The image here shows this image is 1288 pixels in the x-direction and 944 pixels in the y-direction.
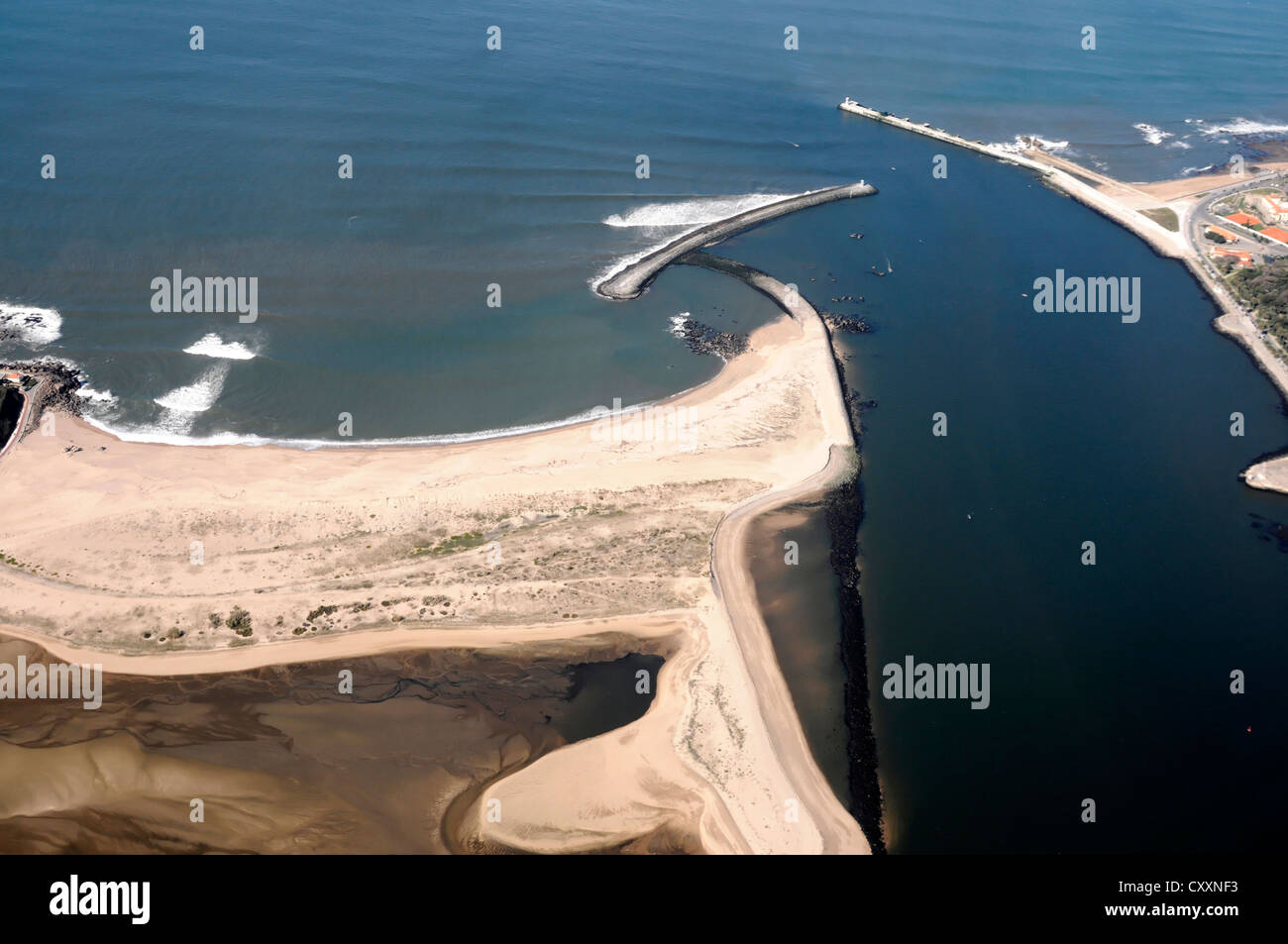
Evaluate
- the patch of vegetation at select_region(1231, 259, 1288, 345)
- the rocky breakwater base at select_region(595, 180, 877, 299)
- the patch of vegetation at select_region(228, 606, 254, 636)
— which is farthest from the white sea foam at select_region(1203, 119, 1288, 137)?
the patch of vegetation at select_region(228, 606, 254, 636)

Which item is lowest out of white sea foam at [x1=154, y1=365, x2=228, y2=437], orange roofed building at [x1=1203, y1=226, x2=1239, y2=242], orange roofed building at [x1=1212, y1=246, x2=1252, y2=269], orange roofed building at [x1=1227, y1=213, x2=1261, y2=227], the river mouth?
the river mouth

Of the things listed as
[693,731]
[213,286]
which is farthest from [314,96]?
[693,731]

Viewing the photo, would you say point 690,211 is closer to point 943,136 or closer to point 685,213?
point 685,213

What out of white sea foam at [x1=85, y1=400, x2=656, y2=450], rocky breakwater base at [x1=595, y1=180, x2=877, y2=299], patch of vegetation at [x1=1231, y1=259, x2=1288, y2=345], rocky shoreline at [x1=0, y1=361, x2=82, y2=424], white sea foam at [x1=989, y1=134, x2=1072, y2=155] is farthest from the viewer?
white sea foam at [x1=989, y1=134, x2=1072, y2=155]

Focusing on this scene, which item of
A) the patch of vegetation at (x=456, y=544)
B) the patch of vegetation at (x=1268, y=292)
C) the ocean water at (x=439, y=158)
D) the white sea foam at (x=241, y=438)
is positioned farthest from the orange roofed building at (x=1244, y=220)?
the patch of vegetation at (x=456, y=544)

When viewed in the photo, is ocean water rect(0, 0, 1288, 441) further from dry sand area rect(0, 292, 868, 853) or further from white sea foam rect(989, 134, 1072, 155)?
dry sand area rect(0, 292, 868, 853)
